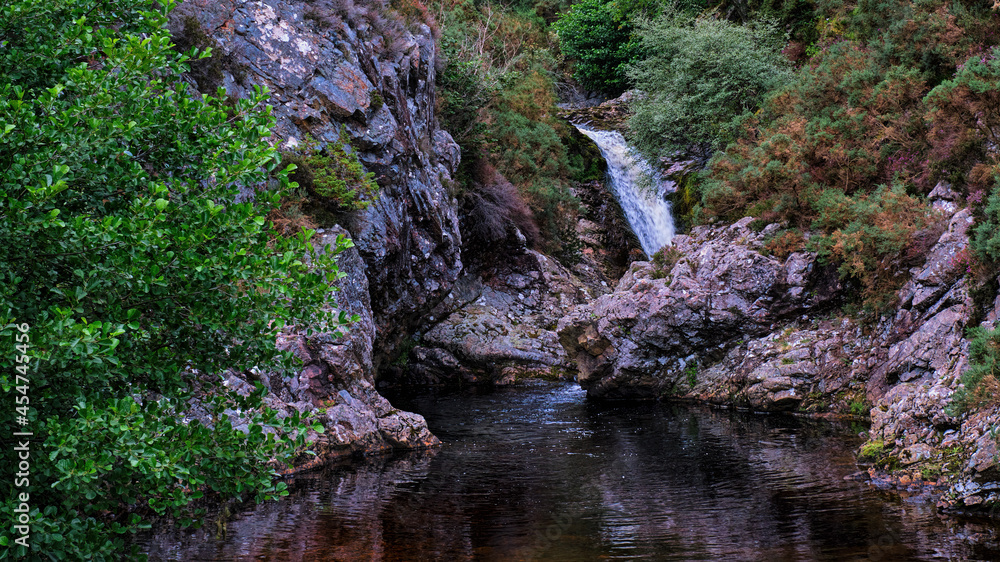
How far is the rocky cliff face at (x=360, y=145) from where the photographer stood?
45.8 ft

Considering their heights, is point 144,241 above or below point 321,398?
above

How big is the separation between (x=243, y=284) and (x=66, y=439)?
184cm

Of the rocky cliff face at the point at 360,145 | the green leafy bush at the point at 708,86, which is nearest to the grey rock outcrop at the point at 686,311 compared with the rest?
the rocky cliff face at the point at 360,145

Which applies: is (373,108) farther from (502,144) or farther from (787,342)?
(502,144)

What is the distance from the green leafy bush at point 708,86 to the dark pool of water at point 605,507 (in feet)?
41.9

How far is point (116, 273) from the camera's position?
482cm

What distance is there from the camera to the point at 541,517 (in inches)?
382

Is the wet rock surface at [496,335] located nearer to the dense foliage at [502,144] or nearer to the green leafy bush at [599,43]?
the dense foliage at [502,144]

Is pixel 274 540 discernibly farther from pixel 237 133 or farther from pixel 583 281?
pixel 583 281

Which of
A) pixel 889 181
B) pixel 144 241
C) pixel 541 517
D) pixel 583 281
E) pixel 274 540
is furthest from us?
pixel 583 281

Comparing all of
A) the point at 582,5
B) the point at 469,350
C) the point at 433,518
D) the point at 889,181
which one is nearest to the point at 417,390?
the point at 469,350

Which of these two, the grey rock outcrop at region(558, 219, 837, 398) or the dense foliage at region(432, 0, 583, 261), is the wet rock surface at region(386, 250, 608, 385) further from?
the grey rock outcrop at region(558, 219, 837, 398)

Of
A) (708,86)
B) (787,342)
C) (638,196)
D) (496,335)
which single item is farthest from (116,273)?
(638,196)

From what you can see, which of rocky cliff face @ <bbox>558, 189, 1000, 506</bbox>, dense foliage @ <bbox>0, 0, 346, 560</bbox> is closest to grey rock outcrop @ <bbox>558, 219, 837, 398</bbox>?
rocky cliff face @ <bbox>558, 189, 1000, 506</bbox>
